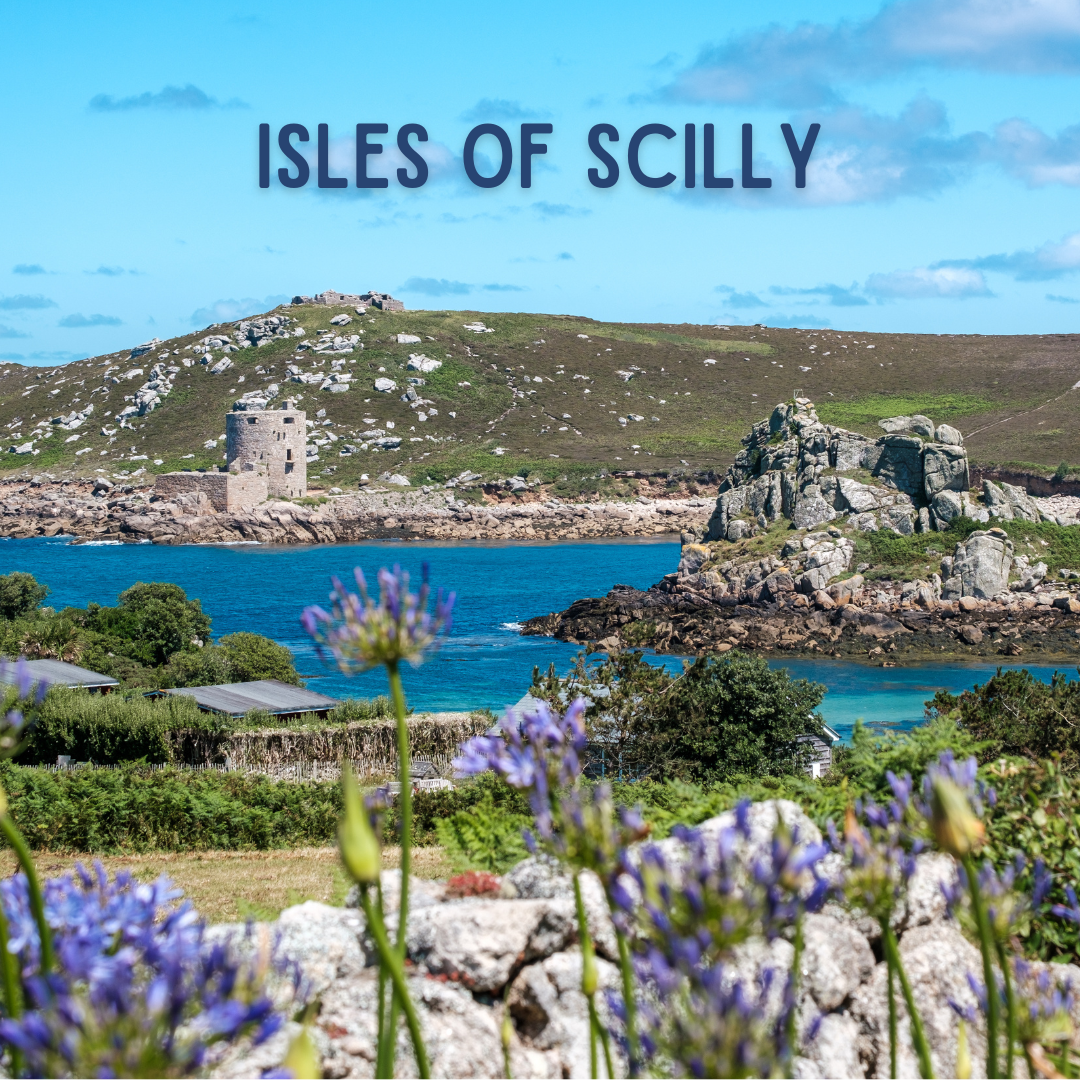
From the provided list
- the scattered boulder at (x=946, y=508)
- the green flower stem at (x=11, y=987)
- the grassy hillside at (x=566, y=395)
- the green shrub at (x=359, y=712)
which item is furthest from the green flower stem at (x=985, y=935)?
the grassy hillside at (x=566, y=395)

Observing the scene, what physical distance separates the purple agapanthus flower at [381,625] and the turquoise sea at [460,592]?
30.5m

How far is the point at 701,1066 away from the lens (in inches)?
91.1

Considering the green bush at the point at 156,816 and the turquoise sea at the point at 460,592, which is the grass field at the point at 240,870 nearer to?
the green bush at the point at 156,816

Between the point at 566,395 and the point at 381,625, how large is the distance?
12826 centimetres

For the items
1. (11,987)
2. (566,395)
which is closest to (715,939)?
Answer: (11,987)

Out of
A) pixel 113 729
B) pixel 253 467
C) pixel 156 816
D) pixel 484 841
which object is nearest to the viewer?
pixel 484 841

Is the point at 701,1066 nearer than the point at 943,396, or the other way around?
the point at 701,1066

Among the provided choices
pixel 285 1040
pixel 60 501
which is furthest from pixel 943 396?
pixel 285 1040

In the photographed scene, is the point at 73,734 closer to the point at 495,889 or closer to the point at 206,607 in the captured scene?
the point at 495,889

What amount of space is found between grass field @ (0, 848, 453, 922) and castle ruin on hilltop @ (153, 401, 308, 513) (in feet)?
291

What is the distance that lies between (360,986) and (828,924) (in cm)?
211

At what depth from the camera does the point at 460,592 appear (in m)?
52.9

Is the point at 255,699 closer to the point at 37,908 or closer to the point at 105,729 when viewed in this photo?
the point at 105,729

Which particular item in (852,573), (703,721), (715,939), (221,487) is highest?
(221,487)
